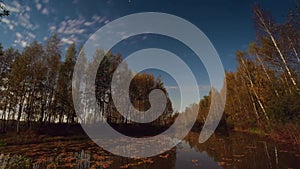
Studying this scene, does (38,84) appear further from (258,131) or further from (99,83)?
(258,131)

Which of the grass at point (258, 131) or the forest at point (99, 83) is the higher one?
the forest at point (99, 83)

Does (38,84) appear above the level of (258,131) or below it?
above

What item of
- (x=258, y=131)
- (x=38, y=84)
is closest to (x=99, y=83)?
(x=38, y=84)

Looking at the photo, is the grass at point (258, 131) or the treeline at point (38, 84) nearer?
the treeline at point (38, 84)

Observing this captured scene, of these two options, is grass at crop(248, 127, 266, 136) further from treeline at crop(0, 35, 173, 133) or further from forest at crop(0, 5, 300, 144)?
treeline at crop(0, 35, 173, 133)

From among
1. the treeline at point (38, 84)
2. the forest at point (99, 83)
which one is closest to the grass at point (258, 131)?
the forest at point (99, 83)

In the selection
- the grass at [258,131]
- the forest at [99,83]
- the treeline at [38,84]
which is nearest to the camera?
the forest at [99,83]

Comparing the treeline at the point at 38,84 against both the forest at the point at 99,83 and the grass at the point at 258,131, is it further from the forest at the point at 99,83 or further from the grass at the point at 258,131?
the grass at the point at 258,131

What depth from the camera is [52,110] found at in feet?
74.3

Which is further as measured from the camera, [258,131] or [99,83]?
[99,83]

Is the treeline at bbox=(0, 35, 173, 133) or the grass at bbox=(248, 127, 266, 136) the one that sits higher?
the treeline at bbox=(0, 35, 173, 133)

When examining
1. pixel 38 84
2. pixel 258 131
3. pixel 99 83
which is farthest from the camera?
pixel 99 83

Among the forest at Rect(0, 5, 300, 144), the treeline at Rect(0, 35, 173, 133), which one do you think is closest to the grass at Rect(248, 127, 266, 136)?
the forest at Rect(0, 5, 300, 144)

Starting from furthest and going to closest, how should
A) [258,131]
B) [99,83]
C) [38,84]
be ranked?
[99,83]
[258,131]
[38,84]
